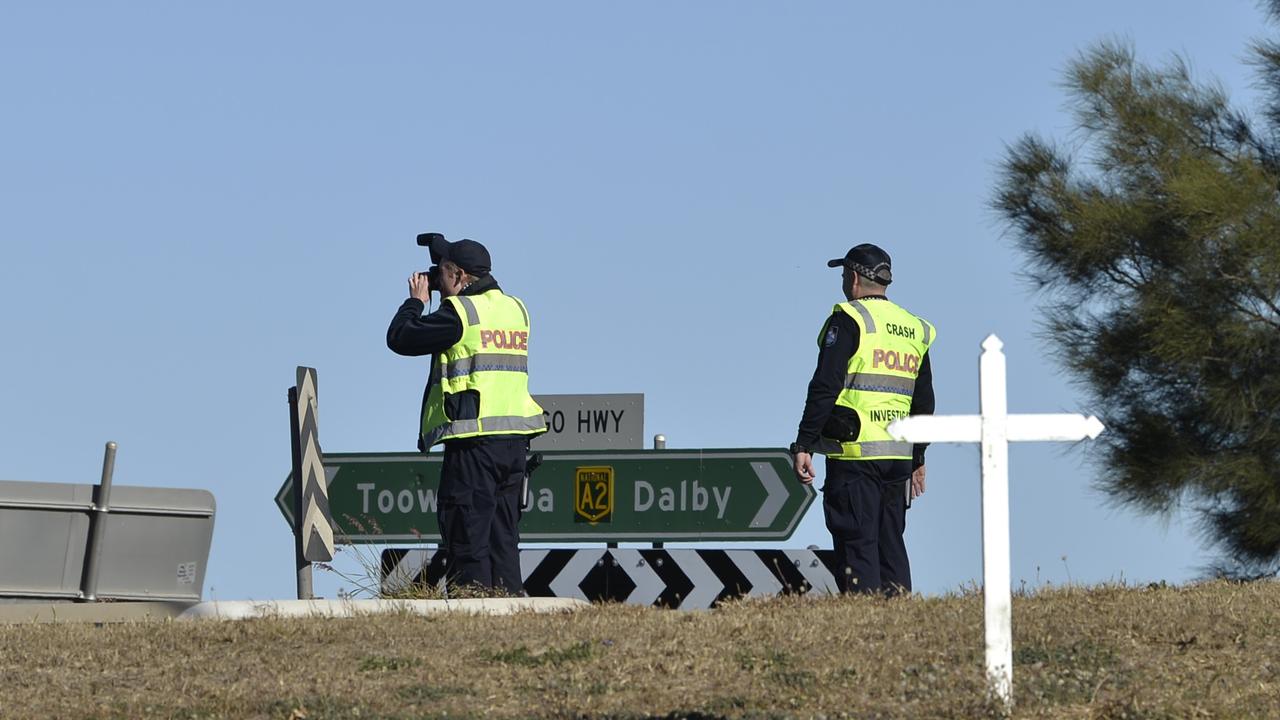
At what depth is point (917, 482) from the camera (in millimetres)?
10594

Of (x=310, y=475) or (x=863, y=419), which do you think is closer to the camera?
(x=863, y=419)

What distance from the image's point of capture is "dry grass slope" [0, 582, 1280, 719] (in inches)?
284

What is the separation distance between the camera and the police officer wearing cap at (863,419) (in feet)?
33.4

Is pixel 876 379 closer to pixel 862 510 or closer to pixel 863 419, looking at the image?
pixel 863 419

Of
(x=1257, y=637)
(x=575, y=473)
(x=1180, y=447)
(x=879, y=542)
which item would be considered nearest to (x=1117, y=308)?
(x=1180, y=447)

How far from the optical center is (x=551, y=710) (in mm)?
7230

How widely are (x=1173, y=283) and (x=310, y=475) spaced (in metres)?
8.77

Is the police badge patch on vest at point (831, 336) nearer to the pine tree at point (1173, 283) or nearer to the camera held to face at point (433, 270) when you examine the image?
the camera held to face at point (433, 270)

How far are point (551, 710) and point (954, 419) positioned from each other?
187 cm

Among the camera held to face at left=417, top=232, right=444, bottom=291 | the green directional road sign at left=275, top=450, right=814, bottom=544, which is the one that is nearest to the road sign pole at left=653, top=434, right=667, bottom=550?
the green directional road sign at left=275, top=450, right=814, bottom=544

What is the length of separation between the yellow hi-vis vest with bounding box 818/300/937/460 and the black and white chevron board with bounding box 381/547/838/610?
4233mm

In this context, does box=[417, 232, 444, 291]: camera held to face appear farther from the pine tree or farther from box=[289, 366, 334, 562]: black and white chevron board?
the pine tree

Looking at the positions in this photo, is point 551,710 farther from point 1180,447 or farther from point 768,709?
point 1180,447

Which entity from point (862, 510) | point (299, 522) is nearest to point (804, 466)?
point (862, 510)
